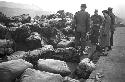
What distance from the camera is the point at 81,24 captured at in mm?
7387

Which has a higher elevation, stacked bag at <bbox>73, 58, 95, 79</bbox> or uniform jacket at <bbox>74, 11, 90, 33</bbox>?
uniform jacket at <bbox>74, 11, 90, 33</bbox>

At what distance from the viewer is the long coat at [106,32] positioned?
23.6ft

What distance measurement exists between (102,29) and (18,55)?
3.23 meters

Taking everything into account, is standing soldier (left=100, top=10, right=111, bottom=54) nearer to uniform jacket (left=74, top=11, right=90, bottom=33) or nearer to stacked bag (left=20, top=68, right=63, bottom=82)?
uniform jacket (left=74, top=11, right=90, bottom=33)

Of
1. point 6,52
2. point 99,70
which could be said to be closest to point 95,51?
point 99,70

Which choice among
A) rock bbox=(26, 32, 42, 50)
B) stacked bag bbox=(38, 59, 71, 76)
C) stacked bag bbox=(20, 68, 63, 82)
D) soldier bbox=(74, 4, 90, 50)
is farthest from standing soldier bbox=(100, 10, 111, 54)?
stacked bag bbox=(20, 68, 63, 82)

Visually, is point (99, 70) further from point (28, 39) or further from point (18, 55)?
point (28, 39)

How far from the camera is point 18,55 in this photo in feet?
19.4

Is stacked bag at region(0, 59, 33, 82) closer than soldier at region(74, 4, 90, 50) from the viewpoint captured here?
Yes

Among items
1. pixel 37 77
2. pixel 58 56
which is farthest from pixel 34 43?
pixel 37 77

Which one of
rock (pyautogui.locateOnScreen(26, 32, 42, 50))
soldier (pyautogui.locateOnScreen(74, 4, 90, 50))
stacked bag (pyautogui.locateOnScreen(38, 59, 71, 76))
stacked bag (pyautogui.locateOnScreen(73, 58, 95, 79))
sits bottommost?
stacked bag (pyautogui.locateOnScreen(73, 58, 95, 79))

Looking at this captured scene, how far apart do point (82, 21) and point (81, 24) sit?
0.12 meters

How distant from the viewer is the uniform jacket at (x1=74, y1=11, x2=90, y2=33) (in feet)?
23.8

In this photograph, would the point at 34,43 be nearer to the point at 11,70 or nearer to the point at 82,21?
the point at 82,21
